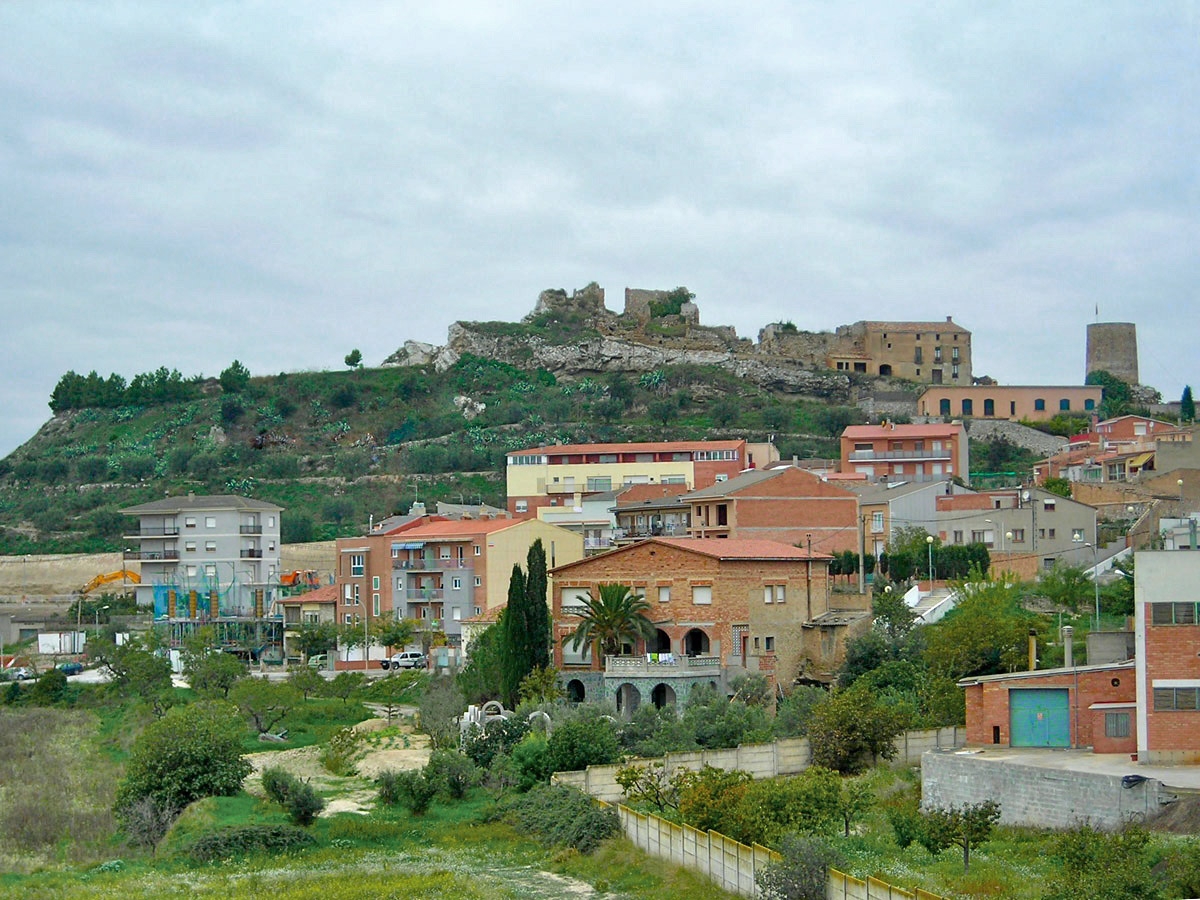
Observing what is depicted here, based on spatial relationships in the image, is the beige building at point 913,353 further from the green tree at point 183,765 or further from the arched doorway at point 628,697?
the green tree at point 183,765

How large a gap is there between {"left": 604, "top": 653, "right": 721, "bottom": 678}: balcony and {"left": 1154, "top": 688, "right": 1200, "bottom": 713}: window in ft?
59.7

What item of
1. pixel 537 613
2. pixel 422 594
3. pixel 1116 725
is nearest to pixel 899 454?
pixel 422 594

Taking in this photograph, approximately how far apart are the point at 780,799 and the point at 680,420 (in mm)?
82831

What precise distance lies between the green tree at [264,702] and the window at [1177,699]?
28571 millimetres

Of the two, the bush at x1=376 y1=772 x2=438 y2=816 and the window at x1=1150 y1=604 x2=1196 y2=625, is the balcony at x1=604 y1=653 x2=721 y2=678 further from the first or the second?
the window at x1=1150 y1=604 x2=1196 y2=625

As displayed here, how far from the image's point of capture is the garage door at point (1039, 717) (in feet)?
116

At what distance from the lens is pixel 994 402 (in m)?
107

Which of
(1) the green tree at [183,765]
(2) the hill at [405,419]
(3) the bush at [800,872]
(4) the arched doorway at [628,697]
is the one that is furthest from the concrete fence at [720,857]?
(2) the hill at [405,419]

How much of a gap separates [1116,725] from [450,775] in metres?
14.9

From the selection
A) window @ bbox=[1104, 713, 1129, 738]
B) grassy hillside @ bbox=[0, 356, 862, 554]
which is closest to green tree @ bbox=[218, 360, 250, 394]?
grassy hillside @ bbox=[0, 356, 862, 554]

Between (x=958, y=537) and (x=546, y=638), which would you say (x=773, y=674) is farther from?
(x=958, y=537)

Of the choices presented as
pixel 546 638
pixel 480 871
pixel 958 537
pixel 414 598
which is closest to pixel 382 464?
pixel 414 598

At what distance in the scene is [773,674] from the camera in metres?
50.6

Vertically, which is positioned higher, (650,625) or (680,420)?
(680,420)
